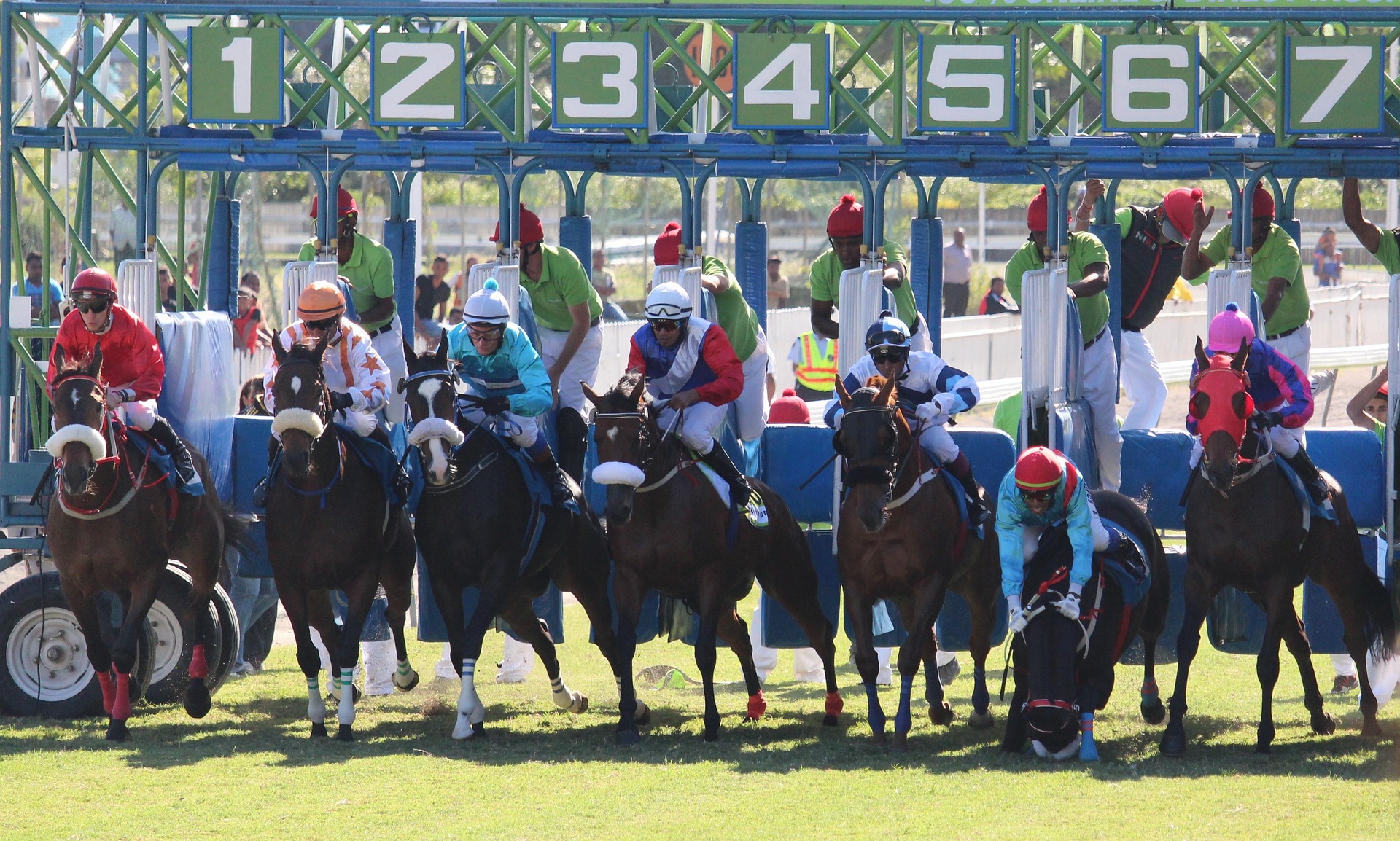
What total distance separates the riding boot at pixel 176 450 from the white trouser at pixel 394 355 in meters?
1.59

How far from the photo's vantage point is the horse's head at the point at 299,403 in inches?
286

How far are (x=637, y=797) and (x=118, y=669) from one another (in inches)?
104

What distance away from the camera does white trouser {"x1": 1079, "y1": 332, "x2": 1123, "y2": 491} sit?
9555 mm

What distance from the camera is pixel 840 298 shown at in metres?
8.77

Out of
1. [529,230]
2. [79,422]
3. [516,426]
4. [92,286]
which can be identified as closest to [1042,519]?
[516,426]

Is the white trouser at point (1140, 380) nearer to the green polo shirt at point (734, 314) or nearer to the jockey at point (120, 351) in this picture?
the green polo shirt at point (734, 314)

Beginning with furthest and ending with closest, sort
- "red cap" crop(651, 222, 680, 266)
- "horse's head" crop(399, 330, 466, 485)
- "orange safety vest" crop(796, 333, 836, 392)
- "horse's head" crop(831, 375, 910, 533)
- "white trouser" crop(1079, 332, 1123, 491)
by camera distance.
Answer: "orange safety vest" crop(796, 333, 836, 392) < "red cap" crop(651, 222, 680, 266) < "white trouser" crop(1079, 332, 1123, 491) < "horse's head" crop(399, 330, 466, 485) < "horse's head" crop(831, 375, 910, 533)

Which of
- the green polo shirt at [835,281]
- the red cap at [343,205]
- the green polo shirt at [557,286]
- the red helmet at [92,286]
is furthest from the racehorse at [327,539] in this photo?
the green polo shirt at [835,281]

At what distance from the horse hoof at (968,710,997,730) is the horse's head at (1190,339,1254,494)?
161 centimetres

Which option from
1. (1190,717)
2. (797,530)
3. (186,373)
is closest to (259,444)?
(186,373)

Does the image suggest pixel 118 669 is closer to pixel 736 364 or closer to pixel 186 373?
pixel 186 373

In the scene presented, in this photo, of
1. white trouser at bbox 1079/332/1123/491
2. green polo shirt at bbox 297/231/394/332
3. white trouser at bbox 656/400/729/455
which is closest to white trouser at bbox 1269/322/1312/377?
white trouser at bbox 1079/332/1123/491

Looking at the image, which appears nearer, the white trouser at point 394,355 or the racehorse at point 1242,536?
the racehorse at point 1242,536

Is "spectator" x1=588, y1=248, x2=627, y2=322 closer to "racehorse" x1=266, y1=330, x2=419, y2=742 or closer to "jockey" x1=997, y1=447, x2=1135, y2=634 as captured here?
"racehorse" x1=266, y1=330, x2=419, y2=742
